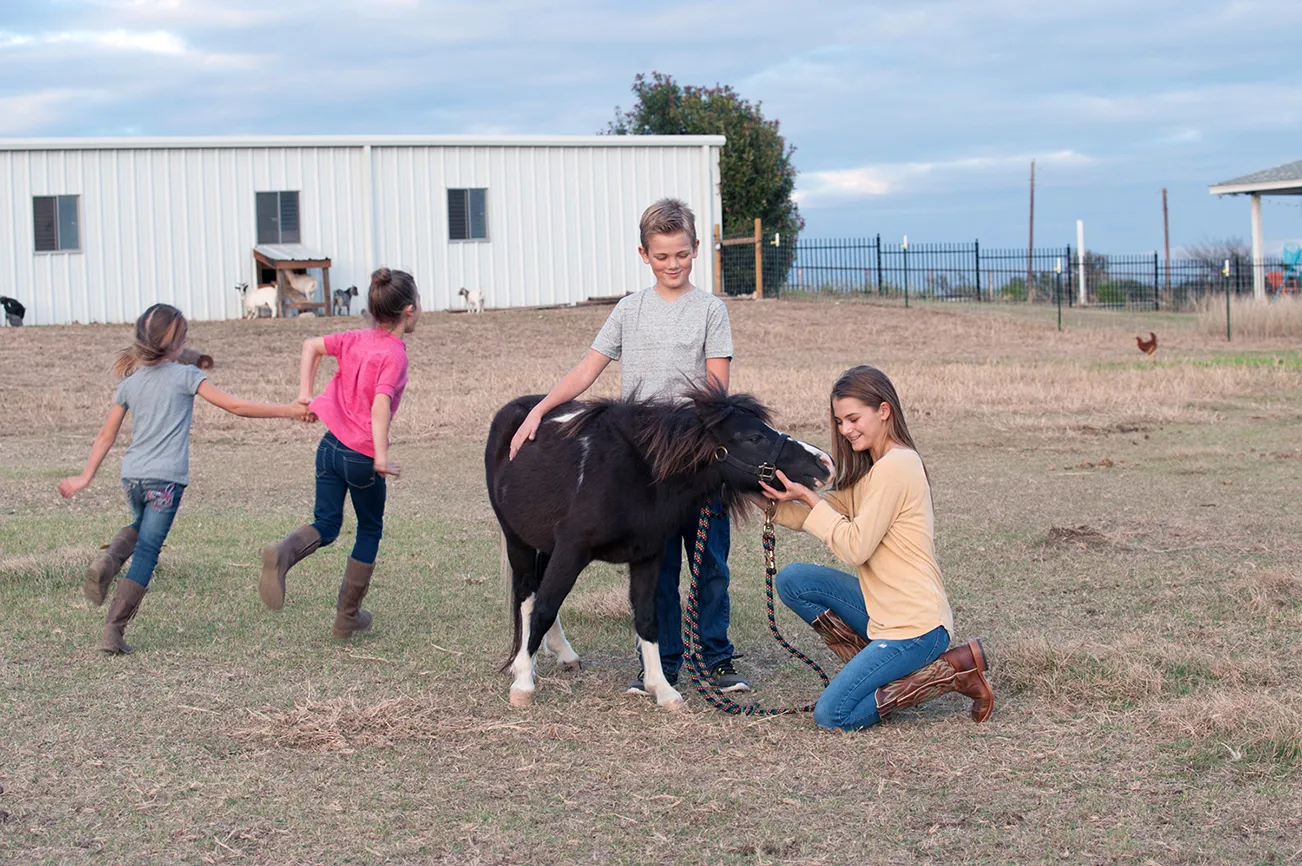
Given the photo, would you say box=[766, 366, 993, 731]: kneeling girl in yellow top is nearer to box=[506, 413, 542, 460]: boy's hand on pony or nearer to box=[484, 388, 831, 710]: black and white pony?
box=[484, 388, 831, 710]: black and white pony

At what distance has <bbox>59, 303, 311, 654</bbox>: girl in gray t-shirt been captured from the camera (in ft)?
18.5

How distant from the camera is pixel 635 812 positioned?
3.82m

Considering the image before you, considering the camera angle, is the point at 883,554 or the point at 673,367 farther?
the point at 673,367

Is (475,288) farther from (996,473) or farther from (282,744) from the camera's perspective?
(282,744)

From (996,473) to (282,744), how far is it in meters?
8.18

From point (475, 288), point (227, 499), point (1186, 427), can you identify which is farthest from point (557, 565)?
point (475, 288)

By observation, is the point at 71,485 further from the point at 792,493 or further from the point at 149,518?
the point at 792,493

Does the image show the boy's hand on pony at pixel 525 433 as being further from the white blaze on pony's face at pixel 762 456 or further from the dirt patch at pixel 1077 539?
the dirt patch at pixel 1077 539

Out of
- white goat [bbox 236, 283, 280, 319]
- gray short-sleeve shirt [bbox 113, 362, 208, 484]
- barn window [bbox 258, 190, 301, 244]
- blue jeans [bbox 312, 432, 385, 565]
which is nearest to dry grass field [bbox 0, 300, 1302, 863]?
blue jeans [bbox 312, 432, 385, 565]

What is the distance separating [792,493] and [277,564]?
239 cm

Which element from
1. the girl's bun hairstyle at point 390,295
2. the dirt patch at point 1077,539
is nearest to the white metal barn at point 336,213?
the dirt patch at point 1077,539

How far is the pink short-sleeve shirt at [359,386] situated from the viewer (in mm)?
5746

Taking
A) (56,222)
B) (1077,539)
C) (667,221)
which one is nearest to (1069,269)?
(56,222)

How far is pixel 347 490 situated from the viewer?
19.6 ft
